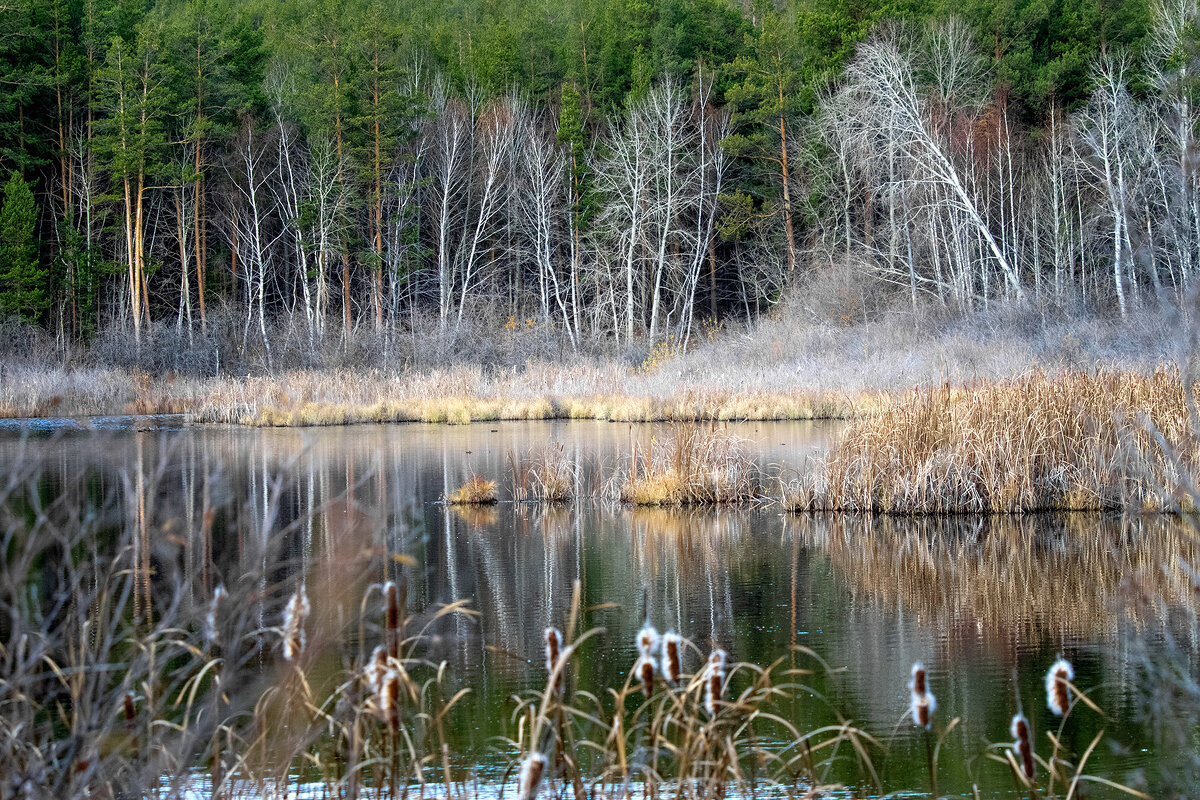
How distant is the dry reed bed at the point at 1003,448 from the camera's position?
10117 mm

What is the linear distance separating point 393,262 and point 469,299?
9.16 ft

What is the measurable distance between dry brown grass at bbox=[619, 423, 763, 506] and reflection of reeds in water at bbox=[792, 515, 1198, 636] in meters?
1.01

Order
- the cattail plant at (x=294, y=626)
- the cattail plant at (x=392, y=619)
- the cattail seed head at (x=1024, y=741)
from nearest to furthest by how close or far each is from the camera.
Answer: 1. the cattail seed head at (x=1024, y=741)
2. the cattail plant at (x=392, y=619)
3. the cattail plant at (x=294, y=626)

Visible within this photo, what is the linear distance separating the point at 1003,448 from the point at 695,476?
113 inches

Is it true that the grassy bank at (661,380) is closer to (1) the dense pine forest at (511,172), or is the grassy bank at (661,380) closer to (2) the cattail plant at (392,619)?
(1) the dense pine forest at (511,172)

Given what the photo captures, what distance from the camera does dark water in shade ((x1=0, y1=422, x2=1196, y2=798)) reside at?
467 cm

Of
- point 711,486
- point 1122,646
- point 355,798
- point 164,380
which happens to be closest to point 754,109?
point 164,380

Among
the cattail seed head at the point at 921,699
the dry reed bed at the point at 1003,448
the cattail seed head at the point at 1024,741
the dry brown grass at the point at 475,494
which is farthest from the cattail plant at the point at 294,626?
the dry brown grass at the point at 475,494

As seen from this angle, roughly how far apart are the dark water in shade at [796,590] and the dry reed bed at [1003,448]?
290mm

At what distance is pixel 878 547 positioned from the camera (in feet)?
30.6

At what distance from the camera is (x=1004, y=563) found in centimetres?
858

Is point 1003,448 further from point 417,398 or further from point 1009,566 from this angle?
point 417,398

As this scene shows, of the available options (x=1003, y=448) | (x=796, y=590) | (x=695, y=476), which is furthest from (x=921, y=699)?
(x=695, y=476)

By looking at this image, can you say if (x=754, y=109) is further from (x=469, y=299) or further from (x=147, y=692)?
(x=147, y=692)
